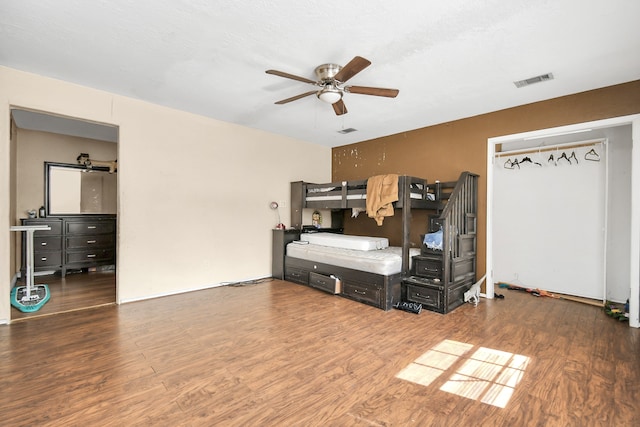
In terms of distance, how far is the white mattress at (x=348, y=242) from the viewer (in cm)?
434

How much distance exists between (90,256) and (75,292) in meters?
1.49

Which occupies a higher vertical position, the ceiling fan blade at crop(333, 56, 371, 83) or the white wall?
the ceiling fan blade at crop(333, 56, 371, 83)

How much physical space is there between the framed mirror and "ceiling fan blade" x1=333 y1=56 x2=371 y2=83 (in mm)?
5395

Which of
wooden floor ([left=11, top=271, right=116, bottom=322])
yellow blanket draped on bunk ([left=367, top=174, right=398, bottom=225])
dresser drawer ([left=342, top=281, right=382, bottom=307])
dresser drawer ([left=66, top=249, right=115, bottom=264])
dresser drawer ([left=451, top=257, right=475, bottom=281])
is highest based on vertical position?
yellow blanket draped on bunk ([left=367, top=174, right=398, bottom=225])

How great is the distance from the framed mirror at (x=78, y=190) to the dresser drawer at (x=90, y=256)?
741mm

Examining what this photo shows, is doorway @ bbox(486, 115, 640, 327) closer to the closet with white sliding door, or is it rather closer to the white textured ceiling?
the closet with white sliding door

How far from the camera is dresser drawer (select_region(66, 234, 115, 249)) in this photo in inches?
209

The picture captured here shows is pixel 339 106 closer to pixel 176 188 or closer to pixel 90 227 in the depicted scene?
pixel 176 188

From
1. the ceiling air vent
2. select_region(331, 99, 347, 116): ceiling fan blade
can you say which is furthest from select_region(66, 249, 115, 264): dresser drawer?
the ceiling air vent

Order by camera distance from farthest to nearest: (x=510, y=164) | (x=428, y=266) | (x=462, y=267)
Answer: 1. (x=510, y=164)
2. (x=462, y=267)
3. (x=428, y=266)

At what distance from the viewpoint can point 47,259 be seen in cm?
507

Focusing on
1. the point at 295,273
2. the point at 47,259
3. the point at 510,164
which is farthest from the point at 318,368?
the point at 47,259

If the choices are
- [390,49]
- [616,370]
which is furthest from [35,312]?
[616,370]

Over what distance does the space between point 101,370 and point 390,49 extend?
3463 mm
